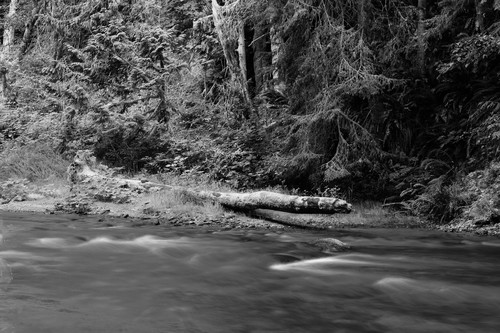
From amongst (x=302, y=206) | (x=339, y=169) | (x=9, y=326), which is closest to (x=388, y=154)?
(x=339, y=169)

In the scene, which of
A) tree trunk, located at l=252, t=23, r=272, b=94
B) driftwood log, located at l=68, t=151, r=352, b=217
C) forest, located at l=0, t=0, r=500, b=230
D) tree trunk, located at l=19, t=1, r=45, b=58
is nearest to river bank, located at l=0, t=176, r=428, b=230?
driftwood log, located at l=68, t=151, r=352, b=217

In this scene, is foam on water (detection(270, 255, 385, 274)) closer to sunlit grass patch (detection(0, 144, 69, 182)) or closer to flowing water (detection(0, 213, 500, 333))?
flowing water (detection(0, 213, 500, 333))

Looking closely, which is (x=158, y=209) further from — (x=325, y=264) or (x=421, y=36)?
(x=421, y=36)

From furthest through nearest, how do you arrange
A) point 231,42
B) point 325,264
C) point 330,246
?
point 231,42 < point 330,246 < point 325,264

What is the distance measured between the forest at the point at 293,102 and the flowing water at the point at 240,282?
2667 mm

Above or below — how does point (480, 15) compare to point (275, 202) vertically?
above

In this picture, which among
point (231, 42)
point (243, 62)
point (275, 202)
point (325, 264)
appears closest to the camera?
point (325, 264)

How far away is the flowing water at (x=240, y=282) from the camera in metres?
4.15

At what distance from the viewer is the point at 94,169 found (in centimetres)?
1398

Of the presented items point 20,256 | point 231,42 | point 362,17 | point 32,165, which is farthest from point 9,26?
point 20,256

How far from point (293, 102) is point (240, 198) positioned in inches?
148

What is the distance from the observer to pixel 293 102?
12680 millimetres

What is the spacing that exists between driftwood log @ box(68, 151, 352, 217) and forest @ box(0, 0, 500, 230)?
1550mm

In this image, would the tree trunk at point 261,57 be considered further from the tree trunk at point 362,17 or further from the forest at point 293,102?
the tree trunk at point 362,17
